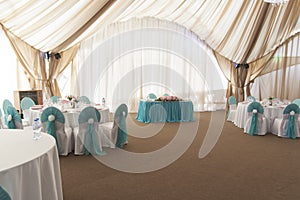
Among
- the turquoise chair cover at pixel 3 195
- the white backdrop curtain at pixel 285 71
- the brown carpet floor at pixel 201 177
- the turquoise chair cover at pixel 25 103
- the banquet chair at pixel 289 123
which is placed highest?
the white backdrop curtain at pixel 285 71

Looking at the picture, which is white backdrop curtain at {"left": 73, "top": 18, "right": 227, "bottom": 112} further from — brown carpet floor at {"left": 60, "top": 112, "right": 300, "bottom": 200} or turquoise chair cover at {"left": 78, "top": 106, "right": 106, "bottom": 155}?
turquoise chair cover at {"left": 78, "top": 106, "right": 106, "bottom": 155}

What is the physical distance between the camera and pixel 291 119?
557cm

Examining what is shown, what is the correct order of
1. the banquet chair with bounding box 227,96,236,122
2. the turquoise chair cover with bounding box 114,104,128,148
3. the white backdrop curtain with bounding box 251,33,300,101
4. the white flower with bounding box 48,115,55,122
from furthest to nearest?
the white backdrop curtain with bounding box 251,33,300,101 → the banquet chair with bounding box 227,96,236,122 → the turquoise chair cover with bounding box 114,104,128,148 → the white flower with bounding box 48,115,55,122

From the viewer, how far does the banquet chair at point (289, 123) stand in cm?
552

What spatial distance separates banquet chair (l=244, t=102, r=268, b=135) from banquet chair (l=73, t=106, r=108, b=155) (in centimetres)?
355

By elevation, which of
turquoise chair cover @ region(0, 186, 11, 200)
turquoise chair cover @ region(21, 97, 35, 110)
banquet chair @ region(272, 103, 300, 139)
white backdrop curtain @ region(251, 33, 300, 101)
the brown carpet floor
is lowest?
the brown carpet floor

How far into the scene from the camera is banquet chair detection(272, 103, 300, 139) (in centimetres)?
552

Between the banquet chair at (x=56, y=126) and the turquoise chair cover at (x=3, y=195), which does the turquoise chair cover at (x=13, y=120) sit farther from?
the turquoise chair cover at (x=3, y=195)

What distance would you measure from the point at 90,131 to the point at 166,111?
10.9 ft

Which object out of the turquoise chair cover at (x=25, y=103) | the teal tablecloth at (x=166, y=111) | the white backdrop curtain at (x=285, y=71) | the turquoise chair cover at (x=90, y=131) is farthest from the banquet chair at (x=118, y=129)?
the white backdrop curtain at (x=285, y=71)

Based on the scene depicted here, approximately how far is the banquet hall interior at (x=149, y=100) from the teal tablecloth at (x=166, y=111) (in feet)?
0.10

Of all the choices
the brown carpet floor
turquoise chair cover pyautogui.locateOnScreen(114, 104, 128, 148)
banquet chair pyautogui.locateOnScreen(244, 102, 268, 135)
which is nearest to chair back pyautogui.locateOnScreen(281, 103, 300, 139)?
banquet chair pyautogui.locateOnScreen(244, 102, 268, 135)

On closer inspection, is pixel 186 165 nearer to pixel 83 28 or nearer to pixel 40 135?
pixel 40 135

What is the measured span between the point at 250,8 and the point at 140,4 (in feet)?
9.27
